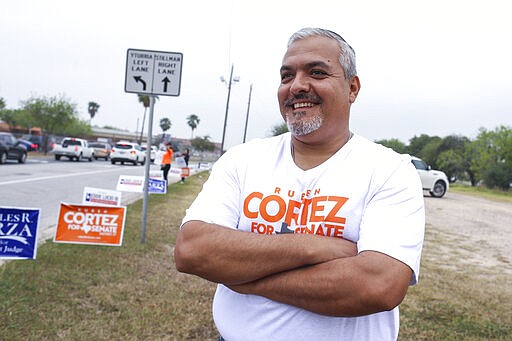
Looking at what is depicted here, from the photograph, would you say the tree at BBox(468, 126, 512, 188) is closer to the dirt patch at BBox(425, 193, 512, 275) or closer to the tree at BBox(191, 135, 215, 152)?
the dirt patch at BBox(425, 193, 512, 275)

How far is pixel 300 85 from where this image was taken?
191 centimetres

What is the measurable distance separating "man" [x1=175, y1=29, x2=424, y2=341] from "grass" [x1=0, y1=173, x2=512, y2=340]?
2.29 meters

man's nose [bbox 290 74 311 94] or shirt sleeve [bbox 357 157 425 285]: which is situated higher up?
man's nose [bbox 290 74 311 94]

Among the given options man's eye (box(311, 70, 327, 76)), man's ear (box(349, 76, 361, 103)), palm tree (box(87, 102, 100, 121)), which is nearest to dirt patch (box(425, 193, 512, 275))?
man's ear (box(349, 76, 361, 103))

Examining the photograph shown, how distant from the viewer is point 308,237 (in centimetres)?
167

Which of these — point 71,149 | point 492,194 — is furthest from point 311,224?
point 492,194

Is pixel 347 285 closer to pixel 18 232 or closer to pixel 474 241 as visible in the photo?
pixel 18 232

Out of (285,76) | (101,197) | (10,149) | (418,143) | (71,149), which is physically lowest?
(71,149)

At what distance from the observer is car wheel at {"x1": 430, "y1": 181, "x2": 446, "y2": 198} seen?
23.4 metres

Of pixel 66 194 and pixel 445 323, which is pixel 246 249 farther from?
pixel 66 194

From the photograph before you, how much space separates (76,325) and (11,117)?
78.2 m

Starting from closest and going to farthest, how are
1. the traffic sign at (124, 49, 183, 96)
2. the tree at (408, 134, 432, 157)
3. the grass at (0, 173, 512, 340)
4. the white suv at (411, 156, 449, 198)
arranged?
the grass at (0, 173, 512, 340)
the traffic sign at (124, 49, 183, 96)
the white suv at (411, 156, 449, 198)
the tree at (408, 134, 432, 157)

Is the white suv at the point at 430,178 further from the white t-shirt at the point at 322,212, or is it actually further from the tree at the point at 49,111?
the tree at the point at 49,111

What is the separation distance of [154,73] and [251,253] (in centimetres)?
546
